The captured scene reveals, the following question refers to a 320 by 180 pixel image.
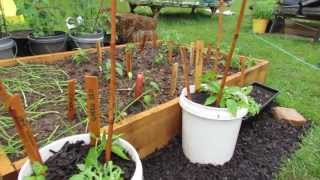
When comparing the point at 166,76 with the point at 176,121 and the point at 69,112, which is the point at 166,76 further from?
the point at 69,112

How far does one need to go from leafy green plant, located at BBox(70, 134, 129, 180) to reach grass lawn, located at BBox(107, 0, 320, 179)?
39.5 inches

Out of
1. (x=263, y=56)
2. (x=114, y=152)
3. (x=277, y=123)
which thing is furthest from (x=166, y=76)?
(x=263, y=56)

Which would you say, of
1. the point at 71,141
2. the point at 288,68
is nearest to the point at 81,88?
the point at 71,141

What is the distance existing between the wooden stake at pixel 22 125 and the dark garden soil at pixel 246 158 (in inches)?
28.9

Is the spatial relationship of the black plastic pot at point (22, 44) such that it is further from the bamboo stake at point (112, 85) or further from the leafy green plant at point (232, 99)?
the bamboo stake at point (112, 85)

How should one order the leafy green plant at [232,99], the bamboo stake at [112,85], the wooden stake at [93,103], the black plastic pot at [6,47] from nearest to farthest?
the bamboo stake at [112,85] < the wooden stake at [93,103] < the leafy green plant at [232,99] < the black plastic pot at [6,47]

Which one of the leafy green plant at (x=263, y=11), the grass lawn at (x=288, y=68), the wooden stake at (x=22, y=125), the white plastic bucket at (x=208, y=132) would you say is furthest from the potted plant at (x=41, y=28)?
the leafy green plant at (x=263, y=11)

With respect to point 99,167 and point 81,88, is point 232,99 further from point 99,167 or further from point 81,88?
point 81,88

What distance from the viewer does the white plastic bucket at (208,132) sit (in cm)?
155

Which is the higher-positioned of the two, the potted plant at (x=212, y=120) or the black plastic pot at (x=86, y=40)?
the black plastic pot at (x=86, y=40)

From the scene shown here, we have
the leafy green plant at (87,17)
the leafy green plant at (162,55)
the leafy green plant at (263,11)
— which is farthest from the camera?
the leafy green plant at (263,11)

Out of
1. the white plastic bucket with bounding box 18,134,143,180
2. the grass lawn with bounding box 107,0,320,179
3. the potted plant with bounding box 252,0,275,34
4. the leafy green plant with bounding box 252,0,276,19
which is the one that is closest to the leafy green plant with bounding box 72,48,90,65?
the grass lawn with bounding box 107,0,320,179

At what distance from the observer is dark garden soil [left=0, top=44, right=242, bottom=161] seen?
1.55 m

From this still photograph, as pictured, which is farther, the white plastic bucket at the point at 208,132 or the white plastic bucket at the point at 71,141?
the white plastic bucket at the point at 208,132
